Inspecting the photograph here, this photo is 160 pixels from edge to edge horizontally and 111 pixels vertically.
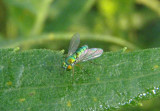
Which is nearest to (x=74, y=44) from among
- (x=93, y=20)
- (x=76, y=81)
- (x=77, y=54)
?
(x=77, y=54)

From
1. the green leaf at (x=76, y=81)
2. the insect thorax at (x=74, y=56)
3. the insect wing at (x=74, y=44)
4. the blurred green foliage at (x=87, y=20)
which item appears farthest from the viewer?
the blurred green foliage at (x=87, y=20)

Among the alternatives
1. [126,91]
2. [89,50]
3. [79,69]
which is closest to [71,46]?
[89,50]

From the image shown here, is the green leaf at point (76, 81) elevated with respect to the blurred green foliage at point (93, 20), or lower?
lower

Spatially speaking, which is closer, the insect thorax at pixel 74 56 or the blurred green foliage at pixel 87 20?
the insect thorax at pixel 74 56

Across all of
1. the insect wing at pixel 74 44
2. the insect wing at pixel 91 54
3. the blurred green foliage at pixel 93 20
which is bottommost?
the insect wing at pixel 91 54

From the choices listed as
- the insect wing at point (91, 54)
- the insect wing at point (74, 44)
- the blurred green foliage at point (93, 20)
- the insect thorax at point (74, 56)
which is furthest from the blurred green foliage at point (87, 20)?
the insect wing at point (91, 54)

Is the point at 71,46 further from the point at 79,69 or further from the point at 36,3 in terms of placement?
the point at 36,3

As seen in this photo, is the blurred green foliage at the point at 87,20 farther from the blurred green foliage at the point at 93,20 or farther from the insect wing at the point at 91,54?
the insect wing at the point at 91,54
